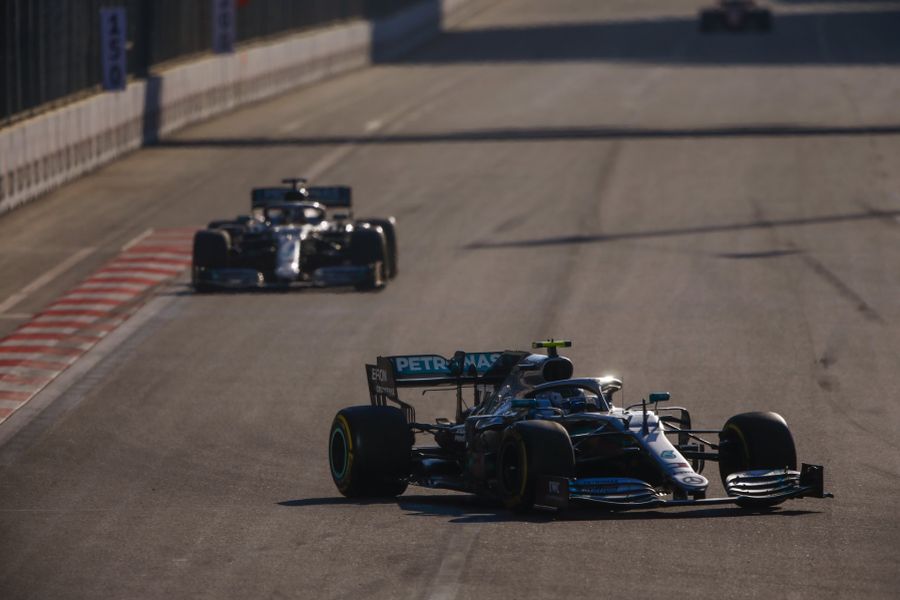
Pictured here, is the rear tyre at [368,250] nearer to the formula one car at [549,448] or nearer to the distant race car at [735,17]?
the formula one car at [549,448]

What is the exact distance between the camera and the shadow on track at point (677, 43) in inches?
2625

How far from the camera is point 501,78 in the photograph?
197 feet

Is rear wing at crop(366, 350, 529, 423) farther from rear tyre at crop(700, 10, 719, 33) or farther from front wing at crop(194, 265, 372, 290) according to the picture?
rear tyre at crop(700, 10, 719, 33)

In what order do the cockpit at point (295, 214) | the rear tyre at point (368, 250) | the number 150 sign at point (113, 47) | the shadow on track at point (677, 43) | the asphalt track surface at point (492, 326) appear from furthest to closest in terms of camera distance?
1. the shadow on track at point (677, 43)
2. the number 150 sign at point (113, 47)
3. the cockpit at point (295, 214)
4. the rear tyre at point (368, 250)
5. the asphalt track surface at point (492, 326)

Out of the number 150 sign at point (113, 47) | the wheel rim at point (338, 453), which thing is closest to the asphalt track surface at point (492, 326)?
the wheel rim at point (338, 453)

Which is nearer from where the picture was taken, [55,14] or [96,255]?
[96,255]

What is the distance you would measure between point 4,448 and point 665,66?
4816cm

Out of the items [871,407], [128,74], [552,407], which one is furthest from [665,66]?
[552,407]

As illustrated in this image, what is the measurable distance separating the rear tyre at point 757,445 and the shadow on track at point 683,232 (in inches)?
625

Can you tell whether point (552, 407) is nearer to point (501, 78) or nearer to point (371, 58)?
point (501, 78)

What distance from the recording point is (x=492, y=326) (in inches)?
968

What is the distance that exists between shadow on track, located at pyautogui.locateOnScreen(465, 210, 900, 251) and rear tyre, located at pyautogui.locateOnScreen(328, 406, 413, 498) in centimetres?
1616

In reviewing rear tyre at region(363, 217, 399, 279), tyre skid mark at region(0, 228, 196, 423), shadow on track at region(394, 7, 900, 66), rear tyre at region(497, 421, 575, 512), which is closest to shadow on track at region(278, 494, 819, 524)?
rear tyre at region(497, 421, 575, 512)

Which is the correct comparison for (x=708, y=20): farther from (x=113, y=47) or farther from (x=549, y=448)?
(x=549, y=448)
